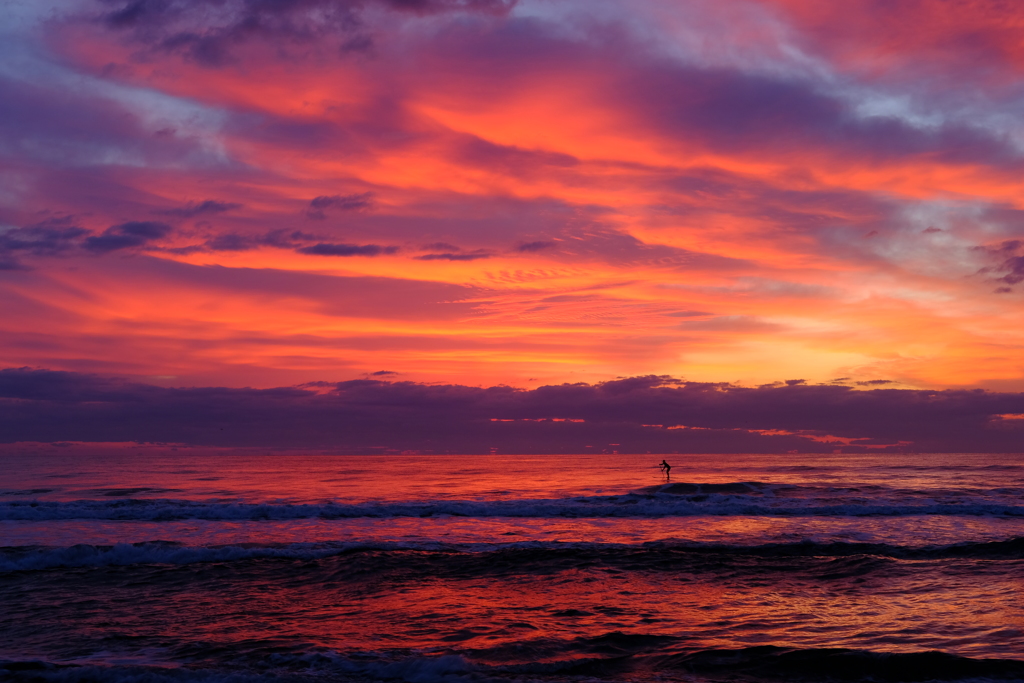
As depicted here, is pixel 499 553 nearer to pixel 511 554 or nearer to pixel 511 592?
pixel 511 554

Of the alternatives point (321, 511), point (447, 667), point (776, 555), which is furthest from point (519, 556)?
point (321, 511)

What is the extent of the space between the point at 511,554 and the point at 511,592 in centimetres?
440

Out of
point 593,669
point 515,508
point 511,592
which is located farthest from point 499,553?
point 515,508

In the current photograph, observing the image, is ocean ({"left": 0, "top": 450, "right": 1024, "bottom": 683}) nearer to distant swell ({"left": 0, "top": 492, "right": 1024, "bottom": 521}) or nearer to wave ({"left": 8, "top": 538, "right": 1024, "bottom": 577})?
wave ({"left": 8, "top": 538, "right": 1024, "bottom": 577})

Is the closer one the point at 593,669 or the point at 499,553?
the point at 593,669

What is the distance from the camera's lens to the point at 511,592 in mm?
16656

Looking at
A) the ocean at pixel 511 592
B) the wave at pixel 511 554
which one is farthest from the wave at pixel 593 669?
the wave at pixel 511 554

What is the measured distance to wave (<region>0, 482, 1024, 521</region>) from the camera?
3161 cm

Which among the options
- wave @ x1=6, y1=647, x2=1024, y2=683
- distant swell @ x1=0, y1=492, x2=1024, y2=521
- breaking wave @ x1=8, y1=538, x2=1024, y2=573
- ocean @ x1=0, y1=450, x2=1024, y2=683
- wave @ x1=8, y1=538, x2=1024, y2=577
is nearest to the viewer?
wave @ x1=6, y1=647, x2=1024, y2=683

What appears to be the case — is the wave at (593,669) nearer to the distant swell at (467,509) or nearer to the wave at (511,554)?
the wave at (511,554)

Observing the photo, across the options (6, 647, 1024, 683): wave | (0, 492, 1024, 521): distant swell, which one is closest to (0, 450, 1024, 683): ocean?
(6, 647, 1024, 683): wave

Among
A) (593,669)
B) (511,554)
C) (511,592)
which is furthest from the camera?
(511,554)

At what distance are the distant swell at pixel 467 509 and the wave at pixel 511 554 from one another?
9.26 metres

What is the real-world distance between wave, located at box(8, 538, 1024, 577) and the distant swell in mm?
9260
